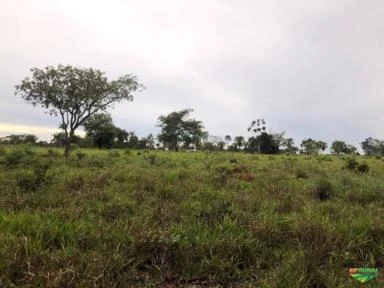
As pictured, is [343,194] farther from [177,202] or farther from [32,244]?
[32,244]

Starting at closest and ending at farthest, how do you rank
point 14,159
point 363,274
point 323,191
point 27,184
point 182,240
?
point 363,274, point 182,240, point 27,184, point 323,191, point 14,159

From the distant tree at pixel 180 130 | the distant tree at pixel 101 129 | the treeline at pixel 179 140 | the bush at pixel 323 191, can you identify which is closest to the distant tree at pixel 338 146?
the treeline at pixel 179 140

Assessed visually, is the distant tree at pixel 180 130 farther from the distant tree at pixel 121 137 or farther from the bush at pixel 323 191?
the bush at pixel 323 191

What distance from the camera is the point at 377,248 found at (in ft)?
16.5

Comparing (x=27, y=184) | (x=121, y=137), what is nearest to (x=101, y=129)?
(x=121, y=137)

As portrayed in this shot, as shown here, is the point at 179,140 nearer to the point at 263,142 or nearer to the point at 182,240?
the point at 263,142

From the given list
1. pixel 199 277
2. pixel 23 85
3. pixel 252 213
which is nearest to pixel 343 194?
pixel 252 213

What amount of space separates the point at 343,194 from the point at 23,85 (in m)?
28.1

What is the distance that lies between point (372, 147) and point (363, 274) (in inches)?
4388

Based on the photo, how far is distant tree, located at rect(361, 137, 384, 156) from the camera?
308ft

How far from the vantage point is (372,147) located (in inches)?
3984

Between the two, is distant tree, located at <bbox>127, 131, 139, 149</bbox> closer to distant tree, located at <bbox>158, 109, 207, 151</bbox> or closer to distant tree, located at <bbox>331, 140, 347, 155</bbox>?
distant tree, located at <bbox>158, 109, 207, 151</bbox>

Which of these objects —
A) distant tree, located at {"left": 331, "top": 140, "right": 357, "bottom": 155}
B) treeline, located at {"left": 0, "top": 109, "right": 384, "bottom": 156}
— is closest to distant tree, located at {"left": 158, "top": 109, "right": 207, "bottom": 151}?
treeline, located at {"left": 0, "top": 109, "right": 384, "bottom": 156}

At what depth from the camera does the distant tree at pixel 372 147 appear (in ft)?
308
